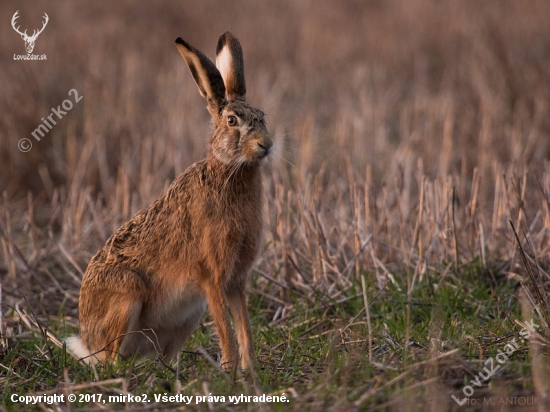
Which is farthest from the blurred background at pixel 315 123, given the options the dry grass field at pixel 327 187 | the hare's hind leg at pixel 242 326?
the hare's hind leg at pixel 242 326

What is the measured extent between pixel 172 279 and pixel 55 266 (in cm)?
263

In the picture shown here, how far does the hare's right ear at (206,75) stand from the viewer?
404cm

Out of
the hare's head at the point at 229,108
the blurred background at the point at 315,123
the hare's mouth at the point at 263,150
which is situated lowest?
the blurred background at the point at 315,123

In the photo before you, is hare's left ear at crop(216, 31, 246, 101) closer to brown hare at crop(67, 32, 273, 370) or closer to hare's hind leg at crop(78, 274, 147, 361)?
brown hare at crop(67, 32, 273, 370)

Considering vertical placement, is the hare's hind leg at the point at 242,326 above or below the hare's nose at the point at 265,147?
below

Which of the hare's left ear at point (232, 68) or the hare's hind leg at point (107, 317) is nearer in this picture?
the hare's hind leg at point (107, 317)

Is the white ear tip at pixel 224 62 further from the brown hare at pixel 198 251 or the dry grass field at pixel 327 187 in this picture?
the dry grass field at pixel 327 187

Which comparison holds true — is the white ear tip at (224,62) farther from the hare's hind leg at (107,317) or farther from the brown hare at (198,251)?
the hare's hind leg at (107,317)

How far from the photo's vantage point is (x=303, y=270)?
5.50 metres

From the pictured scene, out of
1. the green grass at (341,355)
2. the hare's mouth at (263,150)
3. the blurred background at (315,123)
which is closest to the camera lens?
the green grass at (341,355)

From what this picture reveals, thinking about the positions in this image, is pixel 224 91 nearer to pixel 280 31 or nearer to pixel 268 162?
pixel 268 162

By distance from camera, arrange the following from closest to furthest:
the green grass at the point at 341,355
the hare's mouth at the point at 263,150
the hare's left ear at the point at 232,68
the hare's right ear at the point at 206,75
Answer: the green grass at the point at 341,355 → the hare's mouth at the point at 263,150 → the hare's right ear at the point at 206,75 → the hare's left ear at the point at 232,68

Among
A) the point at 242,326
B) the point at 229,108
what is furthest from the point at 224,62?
the point at 242,326

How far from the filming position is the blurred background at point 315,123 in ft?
18.4
